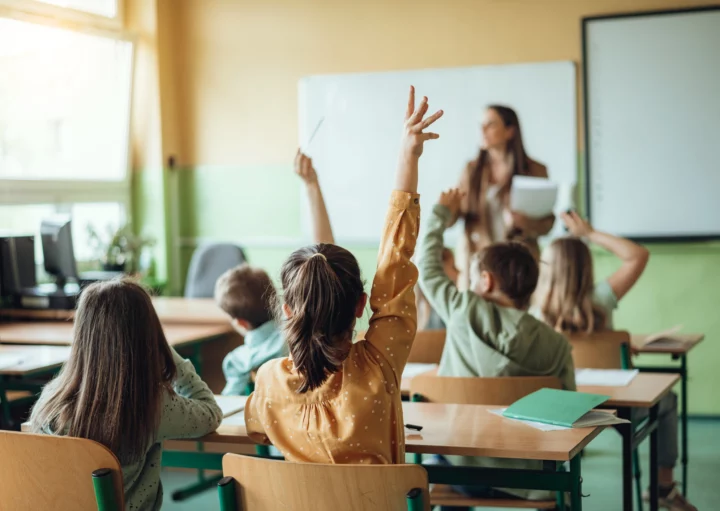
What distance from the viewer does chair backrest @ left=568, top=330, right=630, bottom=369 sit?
3.07 m

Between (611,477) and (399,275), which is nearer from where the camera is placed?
(399,275)

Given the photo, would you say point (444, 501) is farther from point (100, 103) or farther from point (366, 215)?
point (100, 103)

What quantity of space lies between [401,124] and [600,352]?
9.45 feet

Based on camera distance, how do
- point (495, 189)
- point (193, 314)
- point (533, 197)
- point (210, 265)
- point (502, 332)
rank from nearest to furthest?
1. point (502, 332)
2. point (533, 197)
3. point (193, 314)
4. point (495, 189)
5. point (210, 265)

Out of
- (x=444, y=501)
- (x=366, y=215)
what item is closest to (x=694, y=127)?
(x=366, y=215)

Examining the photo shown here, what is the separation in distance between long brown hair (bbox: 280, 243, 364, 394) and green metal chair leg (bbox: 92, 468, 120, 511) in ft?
1.37

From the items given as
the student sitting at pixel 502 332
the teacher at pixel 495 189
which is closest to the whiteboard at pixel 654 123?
the teacher at pixel 495 189

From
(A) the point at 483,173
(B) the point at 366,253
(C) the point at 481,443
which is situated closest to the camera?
(C) the point at 481,443

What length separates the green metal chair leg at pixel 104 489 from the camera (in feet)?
5.80

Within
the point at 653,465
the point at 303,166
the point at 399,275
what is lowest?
the point at 653,465

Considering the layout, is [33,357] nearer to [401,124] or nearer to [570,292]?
[570,292]

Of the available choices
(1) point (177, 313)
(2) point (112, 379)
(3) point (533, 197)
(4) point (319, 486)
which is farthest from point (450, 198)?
(1) point (177, 313)

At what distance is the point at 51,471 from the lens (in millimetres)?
1843

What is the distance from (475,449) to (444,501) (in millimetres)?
653
